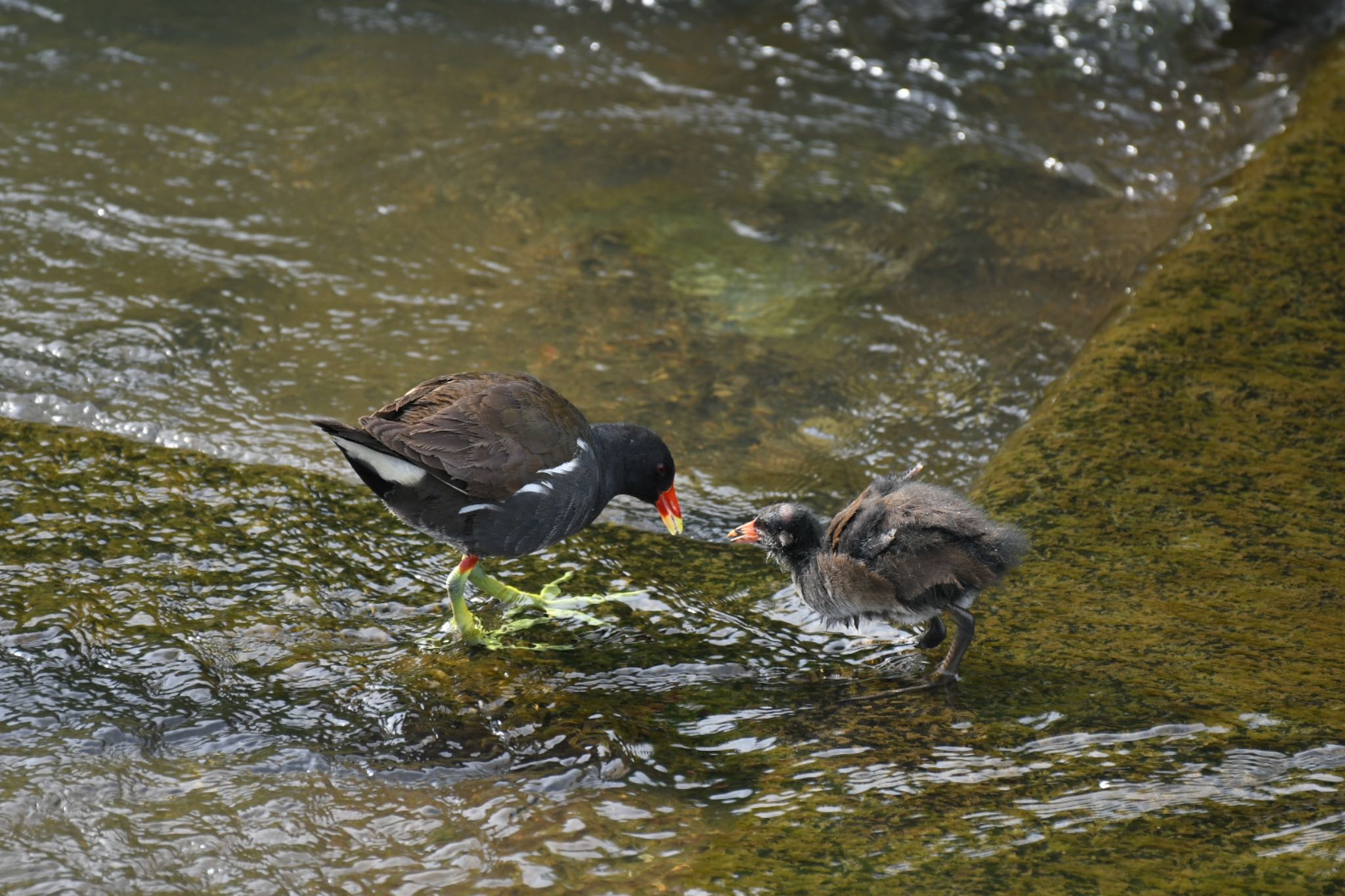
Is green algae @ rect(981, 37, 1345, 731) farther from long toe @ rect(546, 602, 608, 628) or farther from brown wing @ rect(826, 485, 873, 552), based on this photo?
long toe @ rect(546, 602, 608, 628)

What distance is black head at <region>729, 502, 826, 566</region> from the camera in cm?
385

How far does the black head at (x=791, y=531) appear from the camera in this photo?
3.85 metres

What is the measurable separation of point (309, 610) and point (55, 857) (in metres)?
1.07

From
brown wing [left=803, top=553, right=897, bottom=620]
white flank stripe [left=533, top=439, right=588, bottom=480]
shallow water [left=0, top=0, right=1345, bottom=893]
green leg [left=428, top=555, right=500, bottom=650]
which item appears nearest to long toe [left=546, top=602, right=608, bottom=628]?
shallow water [left=0, top=0, right=1345, bottom=893]

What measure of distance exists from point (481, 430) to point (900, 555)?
4.39 ft

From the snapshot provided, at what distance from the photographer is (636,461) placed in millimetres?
4176

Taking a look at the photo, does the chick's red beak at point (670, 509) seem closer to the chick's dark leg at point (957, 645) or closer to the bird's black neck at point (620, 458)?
the bird's black neck at point (620, 458)

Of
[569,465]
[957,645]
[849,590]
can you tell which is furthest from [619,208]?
[957,645]

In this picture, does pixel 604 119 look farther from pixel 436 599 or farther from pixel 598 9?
pixel 436 599

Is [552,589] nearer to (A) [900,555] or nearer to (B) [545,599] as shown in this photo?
(B) [545,599]

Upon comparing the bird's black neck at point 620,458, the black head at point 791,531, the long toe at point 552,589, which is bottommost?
the long toe at point 552,589

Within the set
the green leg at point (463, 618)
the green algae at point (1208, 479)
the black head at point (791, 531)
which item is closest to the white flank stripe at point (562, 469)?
the green leg at point (463, 618)

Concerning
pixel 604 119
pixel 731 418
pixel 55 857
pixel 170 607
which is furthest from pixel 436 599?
pixel 604 119

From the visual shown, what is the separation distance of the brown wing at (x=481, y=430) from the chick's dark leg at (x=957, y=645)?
4.31 ft
